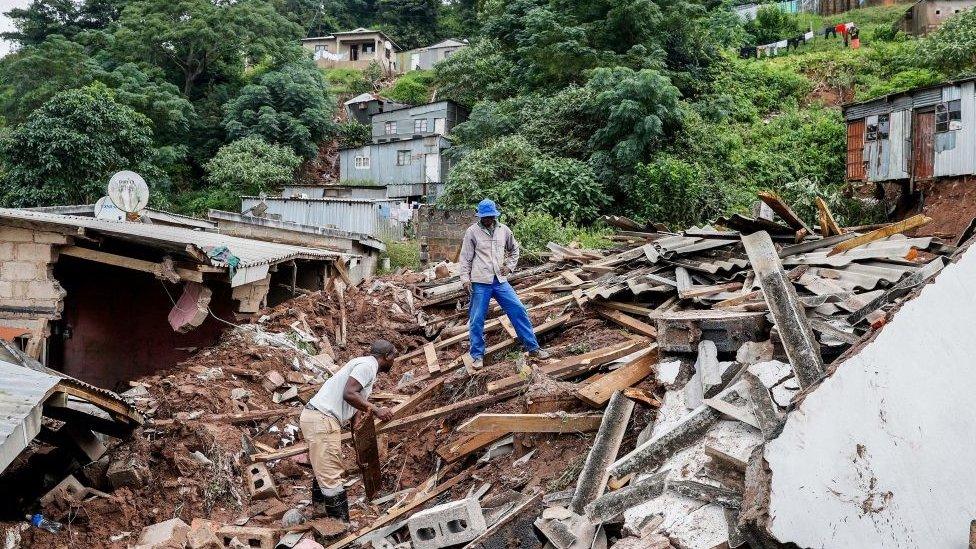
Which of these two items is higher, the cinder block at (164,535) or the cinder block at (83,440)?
the cinder block at (83,440)

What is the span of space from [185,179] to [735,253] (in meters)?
31.8

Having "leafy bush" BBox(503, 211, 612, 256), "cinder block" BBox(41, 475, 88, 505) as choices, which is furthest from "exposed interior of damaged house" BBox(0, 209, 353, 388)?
"leafy bush" BBox(503, 211, 612, 256)

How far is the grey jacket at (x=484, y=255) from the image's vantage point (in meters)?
7.06

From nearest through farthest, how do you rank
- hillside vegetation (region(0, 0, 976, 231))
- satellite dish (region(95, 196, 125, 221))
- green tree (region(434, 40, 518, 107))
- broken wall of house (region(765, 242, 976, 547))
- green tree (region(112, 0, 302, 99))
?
broken wall of house (region(765, 242, 976, 547))
satellite dish (region(95, 196, 125, 221))
hillside vegetation (region(0, 0, 976, 231))
green tree (region(434, 40, 518, 107))
green tree (region(112, 0, 302, 99))

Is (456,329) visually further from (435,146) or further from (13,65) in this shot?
(13,65)

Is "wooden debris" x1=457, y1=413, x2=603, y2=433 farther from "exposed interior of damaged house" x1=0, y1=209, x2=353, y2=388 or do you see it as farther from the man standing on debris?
"exposed interior of damaged house" x1=0, y1=209, x2=353, y2=388

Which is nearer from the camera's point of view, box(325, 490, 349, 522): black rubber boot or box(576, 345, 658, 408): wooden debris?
box(576, 345, 658, 408): wooden debris

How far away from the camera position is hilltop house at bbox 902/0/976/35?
29452mm

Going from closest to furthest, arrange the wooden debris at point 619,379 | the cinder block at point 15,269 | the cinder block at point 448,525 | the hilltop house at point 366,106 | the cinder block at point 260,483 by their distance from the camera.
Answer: the cinder block at point 448,525, the wooden debris at point 619,379, the cinder block at point 260,483, the cinder block at point 15,269, the hilltop house at point 366,106

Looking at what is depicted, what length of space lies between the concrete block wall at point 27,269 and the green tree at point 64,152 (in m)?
19.2

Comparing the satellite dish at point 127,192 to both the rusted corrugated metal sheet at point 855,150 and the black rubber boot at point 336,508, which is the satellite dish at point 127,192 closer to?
the black rubber boot at point 336,508

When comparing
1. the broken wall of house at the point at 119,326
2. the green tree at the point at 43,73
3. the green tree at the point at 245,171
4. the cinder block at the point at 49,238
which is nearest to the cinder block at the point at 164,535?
the cinder block at the point at 49,238

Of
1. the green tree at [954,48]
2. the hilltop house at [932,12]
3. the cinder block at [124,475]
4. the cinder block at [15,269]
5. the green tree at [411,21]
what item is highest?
the green tree at [411,21]

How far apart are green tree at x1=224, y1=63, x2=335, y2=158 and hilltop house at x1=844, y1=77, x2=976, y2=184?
24.2 metres
